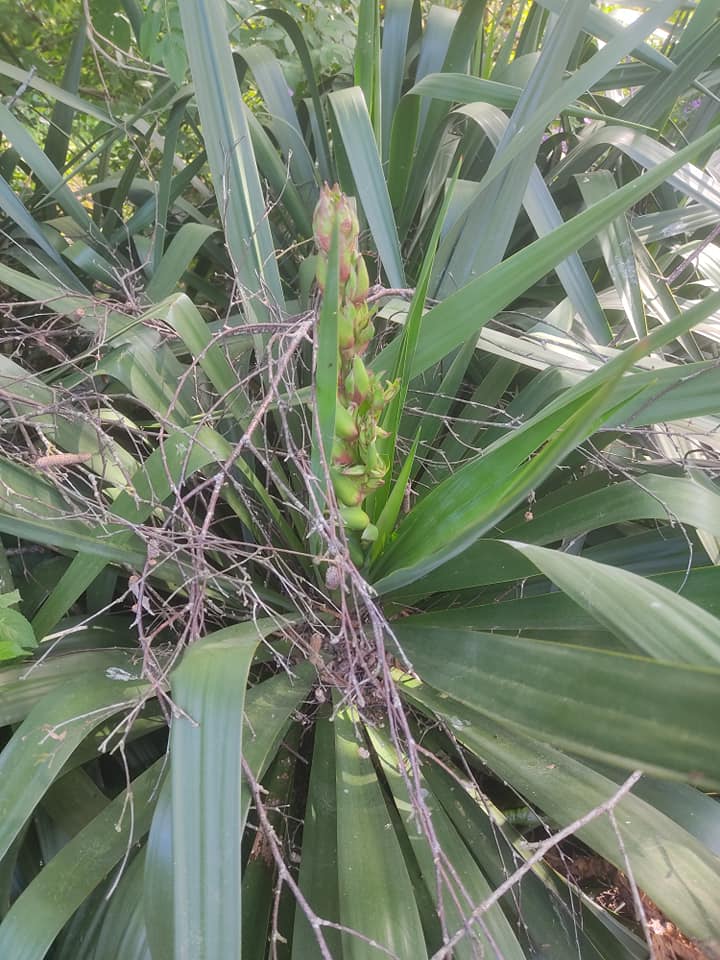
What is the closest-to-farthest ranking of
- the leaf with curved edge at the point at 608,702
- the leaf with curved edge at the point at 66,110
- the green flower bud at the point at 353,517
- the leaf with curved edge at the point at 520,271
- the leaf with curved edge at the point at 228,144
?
the leaf with curved edge at the point at 608,702 < the leaf with curved edge at the point at 520,271 < the green flower bud at the point at 353,517 < the leaf with curved edge at the point at 228,144 < the leaf with curved edge at the point at 66,110

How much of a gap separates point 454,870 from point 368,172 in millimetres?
829

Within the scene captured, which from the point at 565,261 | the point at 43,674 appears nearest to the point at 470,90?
the point at 565,261

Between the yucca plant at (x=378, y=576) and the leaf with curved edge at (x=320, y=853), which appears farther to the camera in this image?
the leaf with curved edge at (x=320, y=853)

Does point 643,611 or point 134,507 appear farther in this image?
point 134,507

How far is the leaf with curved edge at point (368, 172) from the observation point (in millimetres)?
830

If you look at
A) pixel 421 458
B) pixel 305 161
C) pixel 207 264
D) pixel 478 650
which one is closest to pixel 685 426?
pixel 421 458

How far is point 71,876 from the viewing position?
0.55m

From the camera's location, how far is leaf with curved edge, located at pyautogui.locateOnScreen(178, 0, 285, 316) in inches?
28.4

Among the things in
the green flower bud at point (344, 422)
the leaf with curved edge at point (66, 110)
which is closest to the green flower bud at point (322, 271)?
the green flower bud at point (344, 422)

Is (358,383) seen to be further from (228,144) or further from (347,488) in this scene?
(228,144)

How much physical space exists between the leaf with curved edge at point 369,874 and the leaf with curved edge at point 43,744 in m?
0.22

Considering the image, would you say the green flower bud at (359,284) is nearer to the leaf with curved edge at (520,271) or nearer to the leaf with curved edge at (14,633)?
the leaf with curved edge at (520,271)

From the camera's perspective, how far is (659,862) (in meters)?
0.47

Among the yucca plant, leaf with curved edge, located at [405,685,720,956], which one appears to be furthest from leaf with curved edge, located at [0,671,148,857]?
leaf with curved edge, located at [405,685,720,956]
